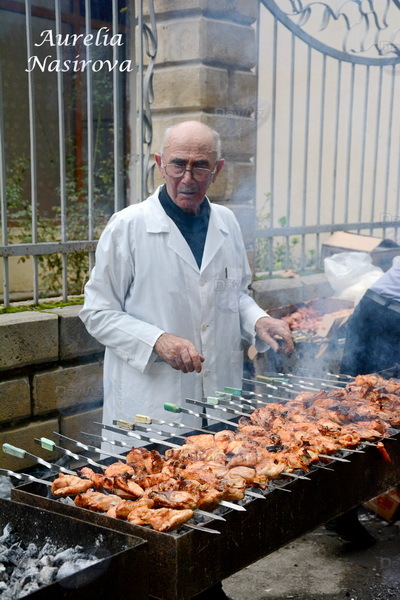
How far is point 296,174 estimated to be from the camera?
7.28 meters

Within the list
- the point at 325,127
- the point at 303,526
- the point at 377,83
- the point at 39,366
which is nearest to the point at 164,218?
the point at 39,366

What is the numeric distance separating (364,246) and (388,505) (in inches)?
103

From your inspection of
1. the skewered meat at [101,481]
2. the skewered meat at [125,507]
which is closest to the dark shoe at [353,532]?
the skewered meat at [101,481]

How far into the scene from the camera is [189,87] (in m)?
5.55

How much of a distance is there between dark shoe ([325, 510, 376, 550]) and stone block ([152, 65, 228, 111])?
322cm

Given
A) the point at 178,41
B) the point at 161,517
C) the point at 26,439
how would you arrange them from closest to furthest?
the point at 161,517 < the point at 26,439 < the point at 178,41

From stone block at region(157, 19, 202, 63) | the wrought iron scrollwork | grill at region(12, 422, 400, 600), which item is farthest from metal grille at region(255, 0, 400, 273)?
grill at region(12, 422, 400, 600)

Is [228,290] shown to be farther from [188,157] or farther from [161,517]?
[161,517]

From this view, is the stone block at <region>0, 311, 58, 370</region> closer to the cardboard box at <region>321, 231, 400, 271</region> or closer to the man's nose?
the man's nose

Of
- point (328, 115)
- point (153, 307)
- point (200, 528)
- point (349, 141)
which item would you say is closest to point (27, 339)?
point (153, 307)

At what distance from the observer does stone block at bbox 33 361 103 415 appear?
474 cm

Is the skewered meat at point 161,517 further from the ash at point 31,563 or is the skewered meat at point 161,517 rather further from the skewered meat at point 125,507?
the ash at point 31,563

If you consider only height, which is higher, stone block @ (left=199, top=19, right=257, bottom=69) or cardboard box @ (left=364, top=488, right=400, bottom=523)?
stone block @ (left=199, top=19, right=257, bottom=69)

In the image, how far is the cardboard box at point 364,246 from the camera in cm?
696
